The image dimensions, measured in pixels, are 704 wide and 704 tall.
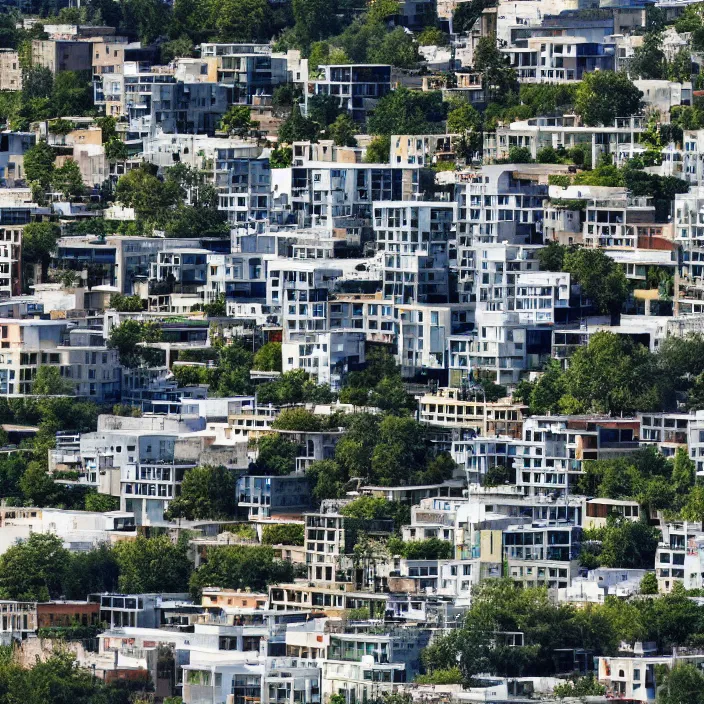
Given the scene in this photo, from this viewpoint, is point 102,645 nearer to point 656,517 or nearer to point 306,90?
point 656,517

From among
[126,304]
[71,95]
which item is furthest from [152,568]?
[71,95]

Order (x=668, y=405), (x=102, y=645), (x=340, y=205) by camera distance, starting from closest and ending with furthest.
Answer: (x=102, y=645) < (x=668, y=405) < (x=340, y=205)

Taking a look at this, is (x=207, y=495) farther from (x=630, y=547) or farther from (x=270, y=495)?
(x=630, y=547)

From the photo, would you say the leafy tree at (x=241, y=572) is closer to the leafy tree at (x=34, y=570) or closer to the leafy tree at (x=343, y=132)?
the leafy tree at (x=34, y=570)

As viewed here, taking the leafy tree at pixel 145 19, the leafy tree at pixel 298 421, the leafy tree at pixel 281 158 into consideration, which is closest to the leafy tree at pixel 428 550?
the leafy tree at pixel 298 421

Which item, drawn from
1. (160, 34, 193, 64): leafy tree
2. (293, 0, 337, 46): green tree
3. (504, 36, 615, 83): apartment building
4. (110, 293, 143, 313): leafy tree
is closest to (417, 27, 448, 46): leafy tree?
(293, 0, 337, 46): green tree

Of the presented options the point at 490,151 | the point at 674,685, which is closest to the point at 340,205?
the point at 490,151
